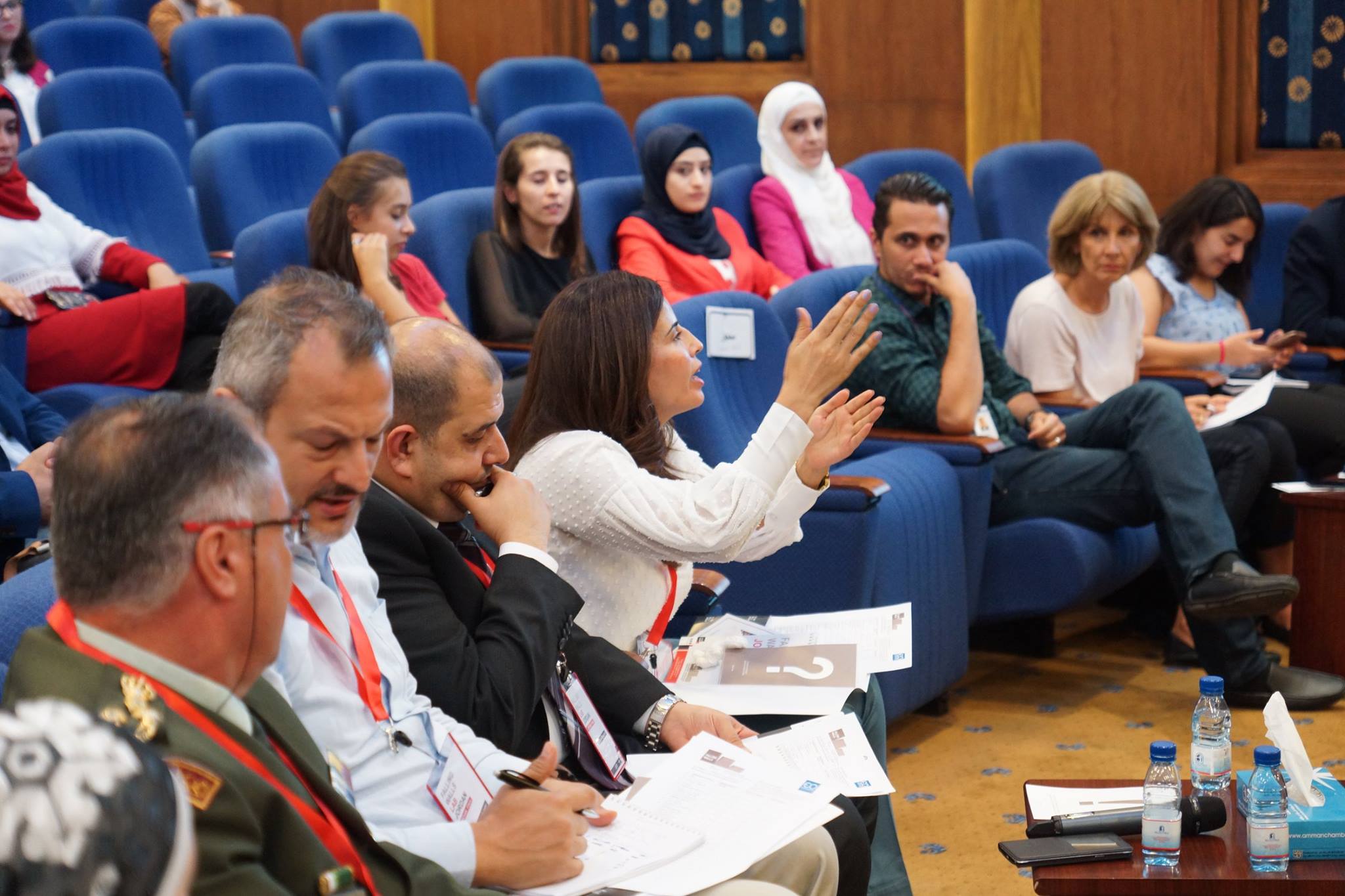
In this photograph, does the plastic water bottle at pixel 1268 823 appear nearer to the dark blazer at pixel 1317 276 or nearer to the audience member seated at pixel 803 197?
the dark blazer at pixel 1317 276

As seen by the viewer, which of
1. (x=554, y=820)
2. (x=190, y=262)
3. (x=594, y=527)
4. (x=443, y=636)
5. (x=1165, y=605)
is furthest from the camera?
(x=190, y=262)

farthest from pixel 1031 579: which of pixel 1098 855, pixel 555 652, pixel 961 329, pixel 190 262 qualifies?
pixel 190 262

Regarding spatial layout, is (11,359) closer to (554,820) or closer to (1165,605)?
(554,820)

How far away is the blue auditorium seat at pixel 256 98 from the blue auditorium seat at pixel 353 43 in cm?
95

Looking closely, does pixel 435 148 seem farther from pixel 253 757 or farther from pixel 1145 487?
pixel 253 757

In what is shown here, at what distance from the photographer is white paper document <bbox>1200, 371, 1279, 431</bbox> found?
3414 millimetres

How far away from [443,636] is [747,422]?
1486 millimetres

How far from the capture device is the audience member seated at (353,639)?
52.3 inches

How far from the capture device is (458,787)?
4.67ft

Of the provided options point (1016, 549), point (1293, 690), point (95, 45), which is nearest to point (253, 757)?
point (1016, 549)

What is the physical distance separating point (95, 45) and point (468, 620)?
4.71 m

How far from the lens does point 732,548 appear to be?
6.52 ft

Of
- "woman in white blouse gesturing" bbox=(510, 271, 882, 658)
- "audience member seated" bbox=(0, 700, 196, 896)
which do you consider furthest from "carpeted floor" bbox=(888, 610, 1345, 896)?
"audience member seated" bbox=(0, 700, 196, 896)

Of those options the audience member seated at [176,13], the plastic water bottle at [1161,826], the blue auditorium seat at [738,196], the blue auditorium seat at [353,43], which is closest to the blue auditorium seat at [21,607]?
the plastic water bottle at [1161,826]
